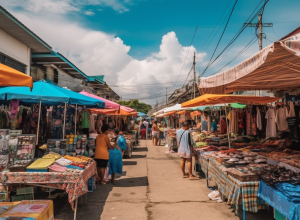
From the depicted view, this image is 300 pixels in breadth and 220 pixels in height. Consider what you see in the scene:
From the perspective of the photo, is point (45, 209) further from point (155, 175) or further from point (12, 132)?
point (155, 175)

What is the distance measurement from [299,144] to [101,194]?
6.07 m

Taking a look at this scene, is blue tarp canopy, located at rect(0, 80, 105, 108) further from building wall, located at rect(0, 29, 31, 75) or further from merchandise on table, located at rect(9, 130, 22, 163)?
building wall, located at rect(0, 29, 31, 75)

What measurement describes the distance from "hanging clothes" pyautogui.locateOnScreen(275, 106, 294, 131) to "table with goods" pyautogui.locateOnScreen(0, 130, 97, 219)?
6.56 m

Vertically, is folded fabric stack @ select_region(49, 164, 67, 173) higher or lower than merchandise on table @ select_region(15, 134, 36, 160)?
lower

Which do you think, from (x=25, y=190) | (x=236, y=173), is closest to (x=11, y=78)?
(x=25, y=190)

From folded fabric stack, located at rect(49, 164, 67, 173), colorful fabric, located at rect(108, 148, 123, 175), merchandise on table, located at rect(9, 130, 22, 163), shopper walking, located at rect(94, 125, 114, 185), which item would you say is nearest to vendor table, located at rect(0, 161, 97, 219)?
folded fabric stack, located at rect(49, 164, 67, 173)

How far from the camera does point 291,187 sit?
11.9 feet

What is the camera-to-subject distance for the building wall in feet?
39.1

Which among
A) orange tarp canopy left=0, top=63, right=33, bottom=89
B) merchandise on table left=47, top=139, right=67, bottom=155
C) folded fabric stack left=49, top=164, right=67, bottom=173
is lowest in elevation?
folded fabric stack left=49, top=164, right=67, bottom=173

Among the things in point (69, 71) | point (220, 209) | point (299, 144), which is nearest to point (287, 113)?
point (299, 144)

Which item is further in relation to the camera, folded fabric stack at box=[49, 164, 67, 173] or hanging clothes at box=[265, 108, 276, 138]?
hanging clothes at box=[265, 108, 276, 138]

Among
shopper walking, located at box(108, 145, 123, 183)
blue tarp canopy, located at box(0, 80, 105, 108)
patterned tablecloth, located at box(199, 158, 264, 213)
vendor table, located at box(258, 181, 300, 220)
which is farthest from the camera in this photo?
shopper walking, located at box(108, 145, 123, 183)

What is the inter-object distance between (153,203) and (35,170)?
9.22 ft

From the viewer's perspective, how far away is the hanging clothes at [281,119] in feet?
26.6
